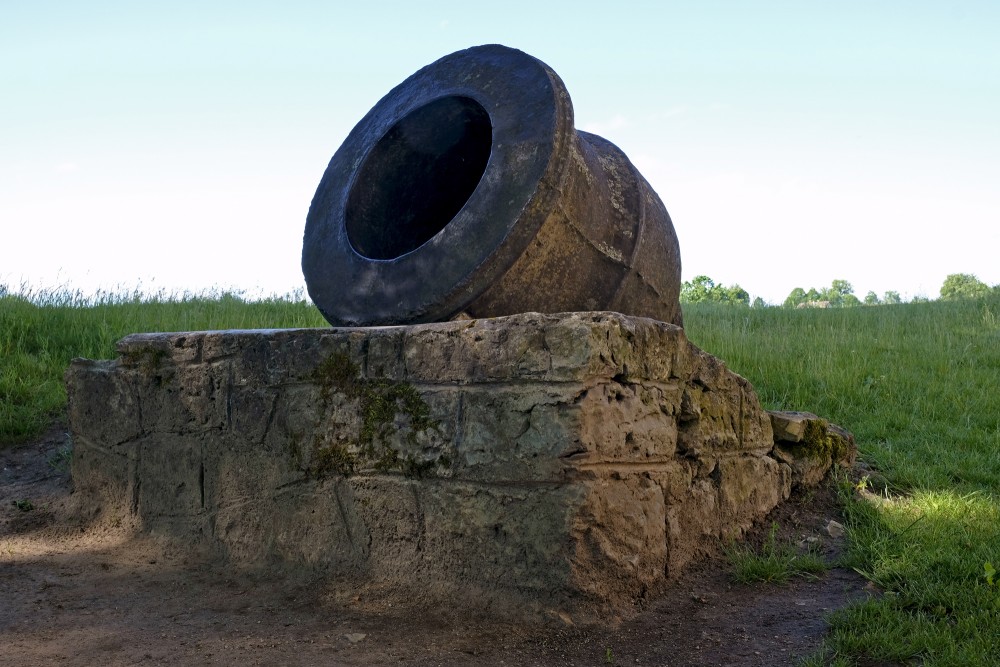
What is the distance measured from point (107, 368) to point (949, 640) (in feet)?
12.2

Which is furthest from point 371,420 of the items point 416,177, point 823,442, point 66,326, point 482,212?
point 66,326

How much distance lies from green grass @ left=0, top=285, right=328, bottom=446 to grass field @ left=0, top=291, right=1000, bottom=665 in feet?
0.05

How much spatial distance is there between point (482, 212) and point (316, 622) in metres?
1.64

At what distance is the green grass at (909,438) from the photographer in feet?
9.61

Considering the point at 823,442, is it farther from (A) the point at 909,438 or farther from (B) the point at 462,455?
(B) the point at 462,455

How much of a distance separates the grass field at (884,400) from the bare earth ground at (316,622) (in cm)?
24

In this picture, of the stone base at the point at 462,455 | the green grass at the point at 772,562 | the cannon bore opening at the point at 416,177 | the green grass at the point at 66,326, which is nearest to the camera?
the stone base at the point at 462,455

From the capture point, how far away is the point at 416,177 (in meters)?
4.23

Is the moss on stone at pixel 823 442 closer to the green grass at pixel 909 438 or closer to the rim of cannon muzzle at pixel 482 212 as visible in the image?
the green grass at pixel 909 438

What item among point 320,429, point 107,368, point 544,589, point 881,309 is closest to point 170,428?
point 107,368

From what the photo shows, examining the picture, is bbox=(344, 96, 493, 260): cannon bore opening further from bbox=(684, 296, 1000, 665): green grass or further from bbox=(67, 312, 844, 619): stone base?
bbox=(684, 296, 1000, 665): green grass

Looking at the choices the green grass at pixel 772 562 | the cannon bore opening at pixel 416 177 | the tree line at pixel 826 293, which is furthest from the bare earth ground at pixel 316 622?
the tree line at pixel 826 293

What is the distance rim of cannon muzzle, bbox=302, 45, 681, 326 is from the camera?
3496 millimetres

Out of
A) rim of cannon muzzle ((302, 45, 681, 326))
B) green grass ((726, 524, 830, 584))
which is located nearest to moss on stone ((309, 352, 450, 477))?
rim of cannon muzzle ((302, 45, 681, 326))
